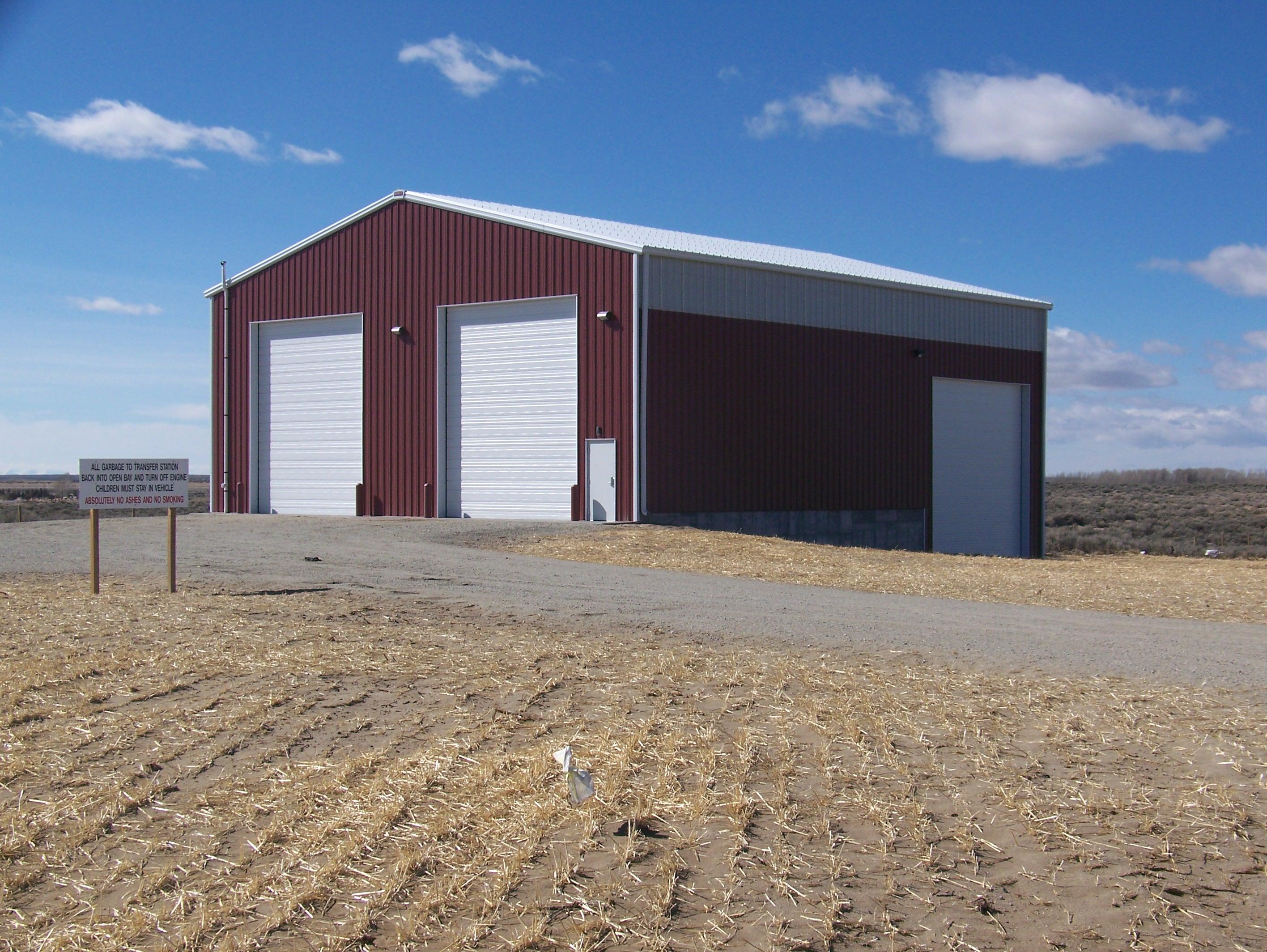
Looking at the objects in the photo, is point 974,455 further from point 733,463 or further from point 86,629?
point 86,629

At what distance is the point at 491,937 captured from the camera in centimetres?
475

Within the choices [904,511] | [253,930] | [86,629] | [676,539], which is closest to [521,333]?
[676,539]

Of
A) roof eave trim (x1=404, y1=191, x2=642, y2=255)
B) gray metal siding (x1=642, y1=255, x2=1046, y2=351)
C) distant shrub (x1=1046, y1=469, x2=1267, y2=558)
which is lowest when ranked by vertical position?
distant shrub (x1=1046, y1=469, x2=1267, y2=558)

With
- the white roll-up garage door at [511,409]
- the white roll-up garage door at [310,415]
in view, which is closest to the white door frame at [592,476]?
the white roll-up garage door at [511,409]

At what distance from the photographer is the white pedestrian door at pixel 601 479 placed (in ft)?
86.6

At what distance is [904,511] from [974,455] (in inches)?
146

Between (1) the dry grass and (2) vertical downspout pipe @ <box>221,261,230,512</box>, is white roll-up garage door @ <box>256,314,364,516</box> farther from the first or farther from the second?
(1) the dry grass

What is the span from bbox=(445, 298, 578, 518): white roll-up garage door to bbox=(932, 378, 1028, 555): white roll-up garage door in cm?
1129

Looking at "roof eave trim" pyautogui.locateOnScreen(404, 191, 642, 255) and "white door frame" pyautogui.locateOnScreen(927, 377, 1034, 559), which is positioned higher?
"roof eave trim" pyautogui.locateOnScreen(404, 191, 642, 255)

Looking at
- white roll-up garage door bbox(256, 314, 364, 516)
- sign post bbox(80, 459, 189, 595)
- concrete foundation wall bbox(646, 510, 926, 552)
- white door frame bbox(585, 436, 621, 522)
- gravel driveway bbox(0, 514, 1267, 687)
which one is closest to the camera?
gravel driveway bbox(0, 514, 1267, 687)

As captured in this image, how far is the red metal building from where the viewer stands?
26672 millimetres

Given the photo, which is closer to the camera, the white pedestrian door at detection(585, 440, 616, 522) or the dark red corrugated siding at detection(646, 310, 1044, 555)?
the white pedestrian door at detection(585, 440, 616, 522)

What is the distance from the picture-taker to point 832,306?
29.9 meters

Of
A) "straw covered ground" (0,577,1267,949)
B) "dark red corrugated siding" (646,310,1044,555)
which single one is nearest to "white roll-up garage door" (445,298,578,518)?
"dark red corrugated siding" (646,310,1044,555)
